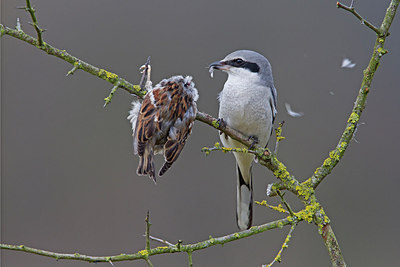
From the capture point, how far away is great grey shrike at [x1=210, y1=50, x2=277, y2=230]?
3373 mm

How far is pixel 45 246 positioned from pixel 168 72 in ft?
5.78

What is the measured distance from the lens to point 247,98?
338 cm

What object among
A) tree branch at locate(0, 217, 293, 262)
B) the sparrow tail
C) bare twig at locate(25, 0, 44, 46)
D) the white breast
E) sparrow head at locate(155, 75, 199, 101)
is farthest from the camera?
the white breast

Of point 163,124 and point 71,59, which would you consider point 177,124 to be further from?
point 71,59

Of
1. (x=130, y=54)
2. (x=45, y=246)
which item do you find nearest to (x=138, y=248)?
(x=45, y=246)

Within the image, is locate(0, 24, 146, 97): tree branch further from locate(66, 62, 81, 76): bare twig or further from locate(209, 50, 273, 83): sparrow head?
locate(209, 50, 273, 83): sparrow head

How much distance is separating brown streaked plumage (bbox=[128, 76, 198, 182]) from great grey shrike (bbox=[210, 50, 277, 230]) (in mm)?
1072

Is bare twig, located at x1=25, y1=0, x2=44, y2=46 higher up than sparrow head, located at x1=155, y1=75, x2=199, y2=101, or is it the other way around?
bare twig, located at x1=25, y1=0, x2=44, y2=46

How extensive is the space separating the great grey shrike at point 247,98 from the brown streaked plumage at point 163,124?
1.07 m

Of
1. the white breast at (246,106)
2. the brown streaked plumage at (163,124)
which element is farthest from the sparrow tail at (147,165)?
the white breast at (246,106)

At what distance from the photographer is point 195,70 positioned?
494 cm

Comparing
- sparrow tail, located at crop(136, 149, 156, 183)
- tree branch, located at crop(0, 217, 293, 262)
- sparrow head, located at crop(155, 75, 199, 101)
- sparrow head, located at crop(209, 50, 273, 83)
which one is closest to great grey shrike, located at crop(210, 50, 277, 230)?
sparrow head, located at crop(209, 50, 273, 83)

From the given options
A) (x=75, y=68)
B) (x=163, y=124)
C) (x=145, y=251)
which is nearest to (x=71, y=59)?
(x=75, y=68)

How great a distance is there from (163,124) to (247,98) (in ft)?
3.86
